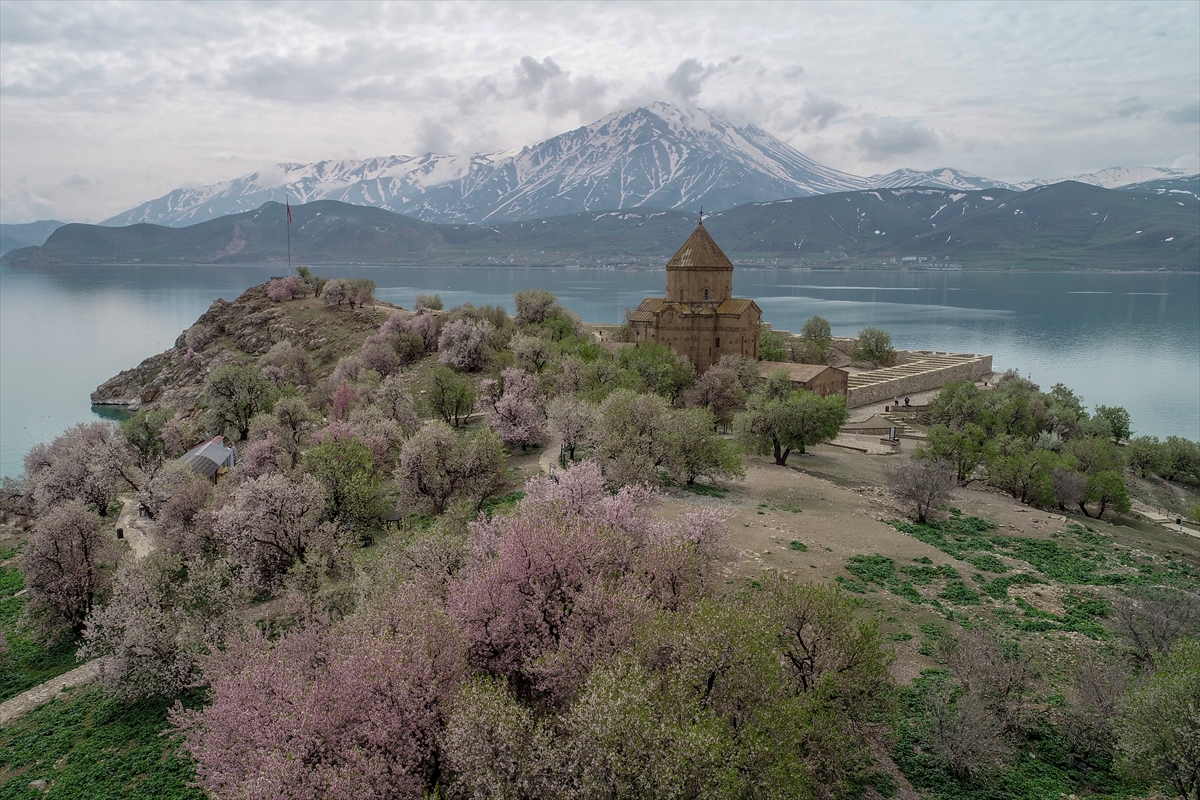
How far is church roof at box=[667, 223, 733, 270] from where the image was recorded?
5256cm

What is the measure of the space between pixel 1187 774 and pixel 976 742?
3334 millimetres

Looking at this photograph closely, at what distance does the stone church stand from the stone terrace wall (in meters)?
11.3

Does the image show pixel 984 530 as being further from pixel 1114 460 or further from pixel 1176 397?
pixel 1176 397

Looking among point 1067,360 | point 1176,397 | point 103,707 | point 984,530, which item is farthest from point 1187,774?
point 1067,360

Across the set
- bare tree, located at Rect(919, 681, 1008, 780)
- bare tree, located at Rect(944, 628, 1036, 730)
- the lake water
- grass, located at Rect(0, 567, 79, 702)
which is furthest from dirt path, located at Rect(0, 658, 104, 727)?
the lake water

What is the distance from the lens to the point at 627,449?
29078 millimetres

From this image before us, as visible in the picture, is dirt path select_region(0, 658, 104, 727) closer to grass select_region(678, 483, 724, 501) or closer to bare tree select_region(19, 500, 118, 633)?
bare tree select_region(19, 500, 118, 633)

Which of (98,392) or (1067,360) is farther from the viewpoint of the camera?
(1067,360)

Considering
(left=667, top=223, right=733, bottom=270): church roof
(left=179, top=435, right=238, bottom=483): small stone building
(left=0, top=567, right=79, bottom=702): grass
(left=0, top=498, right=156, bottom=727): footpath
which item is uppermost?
(left=667, top=223, right=733, bottom=270): church roof

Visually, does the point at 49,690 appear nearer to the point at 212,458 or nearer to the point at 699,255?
the point at 212,458

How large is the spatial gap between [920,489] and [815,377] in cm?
2174

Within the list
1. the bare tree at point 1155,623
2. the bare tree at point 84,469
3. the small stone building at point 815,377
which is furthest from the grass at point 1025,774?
the bare tree at point 84,469

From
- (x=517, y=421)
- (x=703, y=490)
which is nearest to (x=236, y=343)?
(x=517, y=421)

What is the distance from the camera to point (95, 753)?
1620 cm
